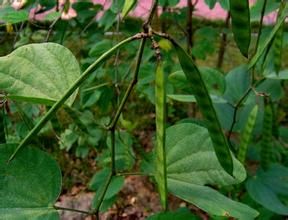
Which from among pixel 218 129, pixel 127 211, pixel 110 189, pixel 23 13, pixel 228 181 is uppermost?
pixel 23 13

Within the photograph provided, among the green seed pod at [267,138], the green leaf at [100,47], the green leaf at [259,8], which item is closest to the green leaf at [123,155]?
the green leaf at [100,47]

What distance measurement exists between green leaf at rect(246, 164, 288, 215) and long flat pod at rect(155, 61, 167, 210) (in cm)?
74

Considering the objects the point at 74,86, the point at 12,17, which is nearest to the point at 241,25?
the point at 74,86

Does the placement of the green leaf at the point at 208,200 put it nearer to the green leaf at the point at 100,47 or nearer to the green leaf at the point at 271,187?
the green leaf at the point at 271,187

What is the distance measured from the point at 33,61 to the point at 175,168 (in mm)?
302

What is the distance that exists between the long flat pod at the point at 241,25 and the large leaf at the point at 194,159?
0.72ft

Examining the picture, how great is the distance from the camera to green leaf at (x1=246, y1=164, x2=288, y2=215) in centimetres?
142

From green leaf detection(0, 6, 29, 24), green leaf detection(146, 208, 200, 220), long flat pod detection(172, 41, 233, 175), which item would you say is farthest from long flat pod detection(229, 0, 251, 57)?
green leaf detection(0, 6, 29, 24)

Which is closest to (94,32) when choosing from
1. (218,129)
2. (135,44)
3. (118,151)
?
(135,44)

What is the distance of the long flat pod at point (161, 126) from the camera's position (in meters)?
0.67

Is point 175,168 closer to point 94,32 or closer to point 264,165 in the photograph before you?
point 264,165

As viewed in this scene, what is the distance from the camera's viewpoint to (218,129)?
0.75 m

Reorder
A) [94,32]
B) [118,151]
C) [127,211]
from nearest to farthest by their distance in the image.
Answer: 1. [118,151]
2. [94,32]
3. [127,211]

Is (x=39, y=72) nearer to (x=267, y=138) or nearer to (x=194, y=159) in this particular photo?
(x=194, y=159)
